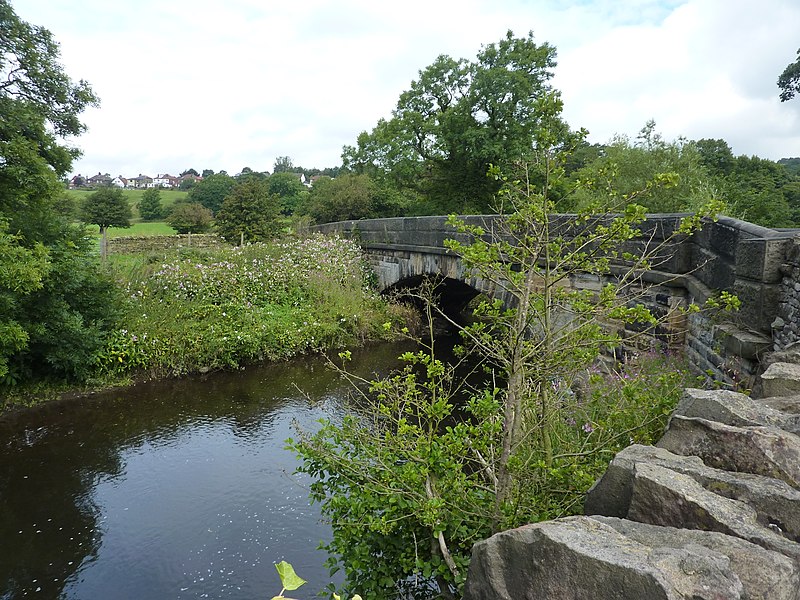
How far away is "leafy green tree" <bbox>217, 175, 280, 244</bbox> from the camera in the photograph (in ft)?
69.6

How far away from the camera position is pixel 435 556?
339 cm

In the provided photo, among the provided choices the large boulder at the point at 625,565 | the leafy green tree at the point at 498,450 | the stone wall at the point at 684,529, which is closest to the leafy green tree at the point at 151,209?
the leafy green tree at the point at 498,450

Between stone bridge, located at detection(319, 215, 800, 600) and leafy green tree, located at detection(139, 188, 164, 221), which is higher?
leafy green tree, located at detection(139, 188, 164, 221)

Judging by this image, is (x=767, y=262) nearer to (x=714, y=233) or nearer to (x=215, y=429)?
(x=714, y=233)

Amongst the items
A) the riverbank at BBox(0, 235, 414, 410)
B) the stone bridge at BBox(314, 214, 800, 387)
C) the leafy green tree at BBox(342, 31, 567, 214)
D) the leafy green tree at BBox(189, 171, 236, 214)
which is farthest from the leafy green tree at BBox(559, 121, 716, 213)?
the leafy green tree at BBox(189, 171, 236, 214)

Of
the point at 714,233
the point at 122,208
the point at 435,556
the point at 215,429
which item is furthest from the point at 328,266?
the point at 122,208

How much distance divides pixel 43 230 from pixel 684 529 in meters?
10.5

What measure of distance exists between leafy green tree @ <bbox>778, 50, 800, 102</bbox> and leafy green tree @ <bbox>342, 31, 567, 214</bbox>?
310 inches

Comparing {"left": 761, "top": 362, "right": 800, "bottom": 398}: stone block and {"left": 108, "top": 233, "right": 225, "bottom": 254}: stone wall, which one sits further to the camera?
{"left": 108, "top": 233, "right": 225, "bottom": 254}: stone wall

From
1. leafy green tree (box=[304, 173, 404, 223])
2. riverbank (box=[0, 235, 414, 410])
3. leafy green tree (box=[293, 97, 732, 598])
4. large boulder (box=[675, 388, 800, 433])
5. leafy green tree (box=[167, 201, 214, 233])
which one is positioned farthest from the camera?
leafy green tree (box=[167, 201, 214, 233])

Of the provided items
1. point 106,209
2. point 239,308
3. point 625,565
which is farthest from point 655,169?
point 106,209

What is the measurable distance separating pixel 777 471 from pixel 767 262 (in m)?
2.20

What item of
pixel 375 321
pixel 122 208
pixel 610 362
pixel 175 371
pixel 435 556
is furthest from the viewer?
pixel 122 208

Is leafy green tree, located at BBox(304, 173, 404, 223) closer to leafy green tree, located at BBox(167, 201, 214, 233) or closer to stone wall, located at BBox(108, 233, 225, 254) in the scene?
stone wall, located at BBox(108, 233, 225, 254)
